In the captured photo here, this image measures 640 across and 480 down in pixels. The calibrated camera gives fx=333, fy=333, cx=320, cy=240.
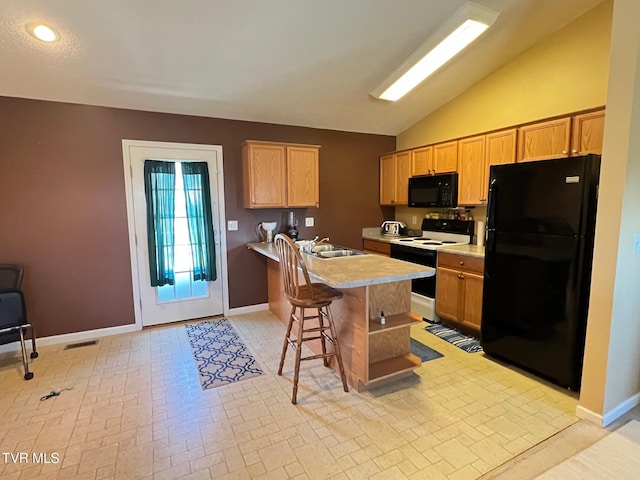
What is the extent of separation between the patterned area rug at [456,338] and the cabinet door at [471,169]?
56.5 inches

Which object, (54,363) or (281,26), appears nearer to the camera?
(281,26)

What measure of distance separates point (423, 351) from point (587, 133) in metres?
2.32

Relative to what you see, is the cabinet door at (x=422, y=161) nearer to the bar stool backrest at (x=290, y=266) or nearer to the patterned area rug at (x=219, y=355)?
the bar stool backrest at (x=290, y=266)

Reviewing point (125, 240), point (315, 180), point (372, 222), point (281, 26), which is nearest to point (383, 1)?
point (281, 26)

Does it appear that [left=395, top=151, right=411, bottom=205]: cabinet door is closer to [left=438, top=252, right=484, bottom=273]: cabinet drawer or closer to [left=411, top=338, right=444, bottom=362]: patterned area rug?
[left=438, top=252, right=484, bottom=273]: cabinet drawer

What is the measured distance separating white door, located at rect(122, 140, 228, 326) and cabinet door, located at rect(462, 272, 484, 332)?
9.18 ft

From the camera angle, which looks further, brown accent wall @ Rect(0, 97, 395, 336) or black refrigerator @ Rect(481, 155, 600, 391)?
brown accent wall @ Rect(0, 97, 395, 336)

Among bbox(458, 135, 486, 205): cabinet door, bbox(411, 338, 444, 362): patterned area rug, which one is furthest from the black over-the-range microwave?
bbox(411, 338, 444, 362): patterned area rug

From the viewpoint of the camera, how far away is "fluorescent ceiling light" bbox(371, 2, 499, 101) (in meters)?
2.70

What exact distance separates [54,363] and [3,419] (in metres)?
0.85

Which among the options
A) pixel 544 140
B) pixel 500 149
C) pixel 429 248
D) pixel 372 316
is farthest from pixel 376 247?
pixel 544 140

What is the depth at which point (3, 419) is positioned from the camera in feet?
7.38

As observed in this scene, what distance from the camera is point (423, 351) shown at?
318 centimetres

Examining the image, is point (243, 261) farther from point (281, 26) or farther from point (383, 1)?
point (383, 1)
